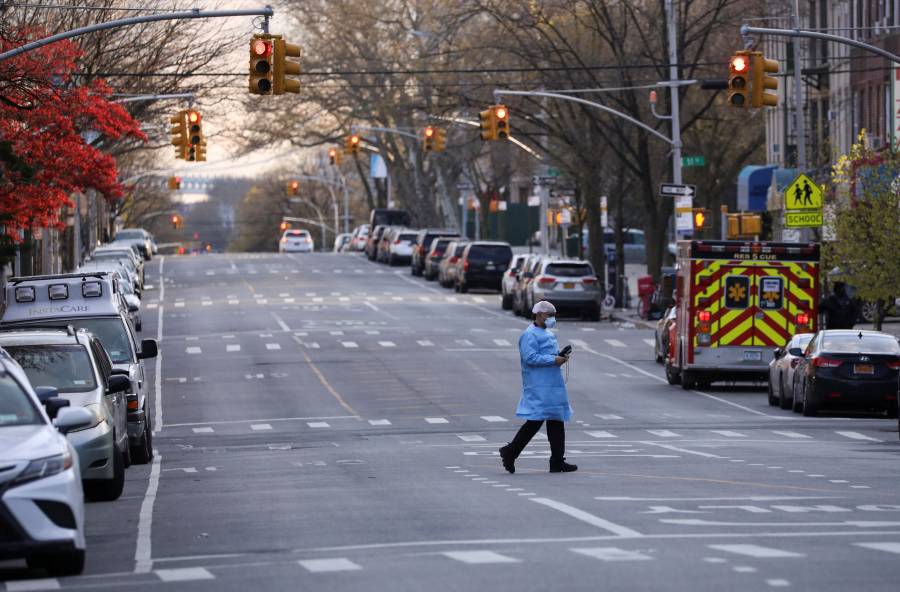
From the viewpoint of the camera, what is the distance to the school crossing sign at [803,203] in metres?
40.7

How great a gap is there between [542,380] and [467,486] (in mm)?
1685

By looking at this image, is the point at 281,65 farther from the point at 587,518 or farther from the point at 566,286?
the point at 566,286

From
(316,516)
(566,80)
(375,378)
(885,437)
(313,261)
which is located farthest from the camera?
(313,261)

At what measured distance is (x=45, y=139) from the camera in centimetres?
3644

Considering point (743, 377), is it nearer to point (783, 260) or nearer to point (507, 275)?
point (783, 260)

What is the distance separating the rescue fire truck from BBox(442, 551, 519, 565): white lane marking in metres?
23.6

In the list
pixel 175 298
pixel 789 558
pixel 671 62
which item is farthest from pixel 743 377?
pixel 175 298

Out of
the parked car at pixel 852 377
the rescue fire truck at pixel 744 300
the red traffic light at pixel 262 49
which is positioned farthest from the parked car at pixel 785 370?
the red traffic light at pixel 262 49

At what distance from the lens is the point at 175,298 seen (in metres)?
66.8

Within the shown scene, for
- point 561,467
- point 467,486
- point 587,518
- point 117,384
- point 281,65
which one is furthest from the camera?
point 281,65

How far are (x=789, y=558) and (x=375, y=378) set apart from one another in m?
26.9

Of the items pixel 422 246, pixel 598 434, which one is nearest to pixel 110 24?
pixel 598 434

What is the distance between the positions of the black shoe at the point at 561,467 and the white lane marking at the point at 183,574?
791cm

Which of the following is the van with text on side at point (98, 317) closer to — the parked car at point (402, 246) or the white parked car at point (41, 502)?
the white parked car at point (41, 502)
